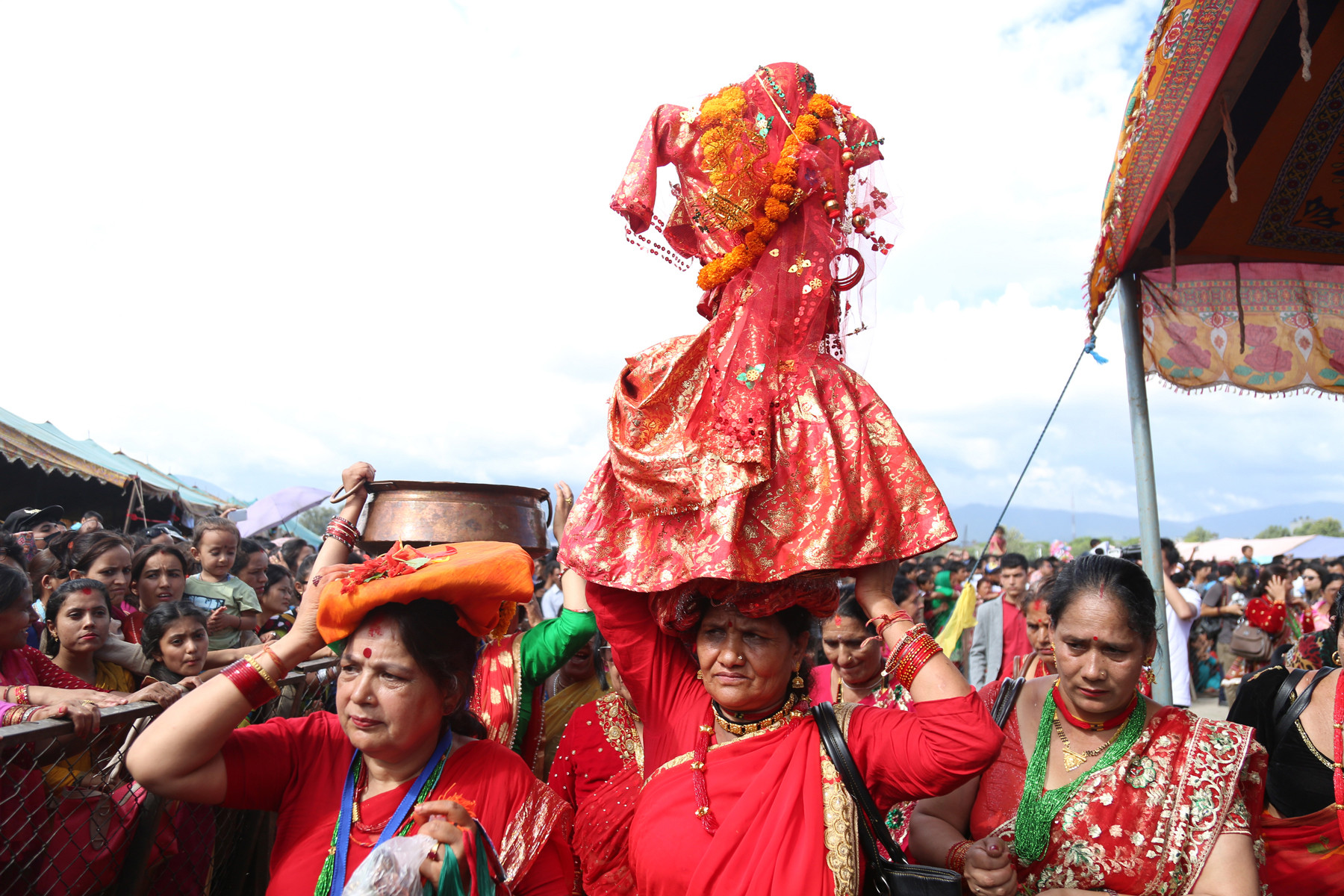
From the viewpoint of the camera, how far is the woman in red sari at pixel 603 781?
2.74m

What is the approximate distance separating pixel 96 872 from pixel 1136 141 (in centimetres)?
572

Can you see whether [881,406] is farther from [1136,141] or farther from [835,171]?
[1136,141]

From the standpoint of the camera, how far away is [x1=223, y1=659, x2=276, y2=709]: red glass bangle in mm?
2096

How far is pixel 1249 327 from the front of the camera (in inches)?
233

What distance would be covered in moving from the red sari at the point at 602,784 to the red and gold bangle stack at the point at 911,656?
39.2 inches

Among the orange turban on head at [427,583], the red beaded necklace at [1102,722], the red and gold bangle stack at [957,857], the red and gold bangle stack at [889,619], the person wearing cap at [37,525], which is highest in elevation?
the person wearing cap at [37,525]

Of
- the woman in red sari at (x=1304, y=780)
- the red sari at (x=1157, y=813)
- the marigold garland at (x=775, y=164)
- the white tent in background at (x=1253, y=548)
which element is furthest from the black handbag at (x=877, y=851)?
the white tent in background at (x=1253, y=548)

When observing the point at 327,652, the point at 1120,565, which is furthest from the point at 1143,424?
the point at 327,652

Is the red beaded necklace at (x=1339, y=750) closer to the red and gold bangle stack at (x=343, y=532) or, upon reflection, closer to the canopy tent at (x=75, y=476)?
the red and gold bangle stack at (x=343, y=532)

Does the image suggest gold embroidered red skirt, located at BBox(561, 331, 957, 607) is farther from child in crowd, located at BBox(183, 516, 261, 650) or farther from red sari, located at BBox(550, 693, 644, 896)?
child in crowd, located at BBox(183, 516, 261, 650)

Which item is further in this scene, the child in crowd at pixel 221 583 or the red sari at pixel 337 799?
the child in crowd at pixel 221 583

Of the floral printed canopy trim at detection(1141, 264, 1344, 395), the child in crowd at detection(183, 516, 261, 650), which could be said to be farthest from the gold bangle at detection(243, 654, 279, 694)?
the floral printed canopy trim at detection(1141, 264, 1344, 395)

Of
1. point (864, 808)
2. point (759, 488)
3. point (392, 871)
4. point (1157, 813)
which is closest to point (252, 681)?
point (392, 871)

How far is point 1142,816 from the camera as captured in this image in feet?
8.14
